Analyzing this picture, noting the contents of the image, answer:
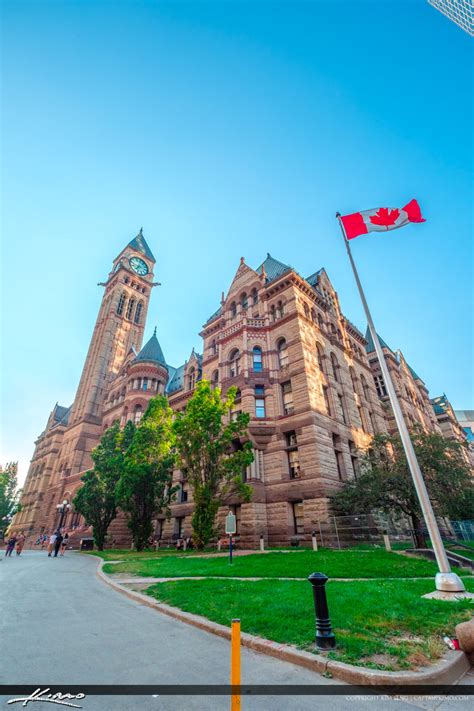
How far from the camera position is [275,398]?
89.2 ft

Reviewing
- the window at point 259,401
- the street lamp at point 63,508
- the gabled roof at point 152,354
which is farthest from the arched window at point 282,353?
the street lamp at point 63,508

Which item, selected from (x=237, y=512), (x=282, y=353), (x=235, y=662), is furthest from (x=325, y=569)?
(x=282, y=353)

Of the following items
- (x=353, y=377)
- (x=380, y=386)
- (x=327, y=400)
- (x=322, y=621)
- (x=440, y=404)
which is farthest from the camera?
(x=440, y=404)

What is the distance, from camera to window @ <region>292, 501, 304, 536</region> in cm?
2280

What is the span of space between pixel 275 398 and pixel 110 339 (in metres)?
Answer: 43.2

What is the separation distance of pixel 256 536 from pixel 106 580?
12.6 meters

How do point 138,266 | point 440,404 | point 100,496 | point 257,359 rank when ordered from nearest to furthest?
point 100,496, point 257,359, point 440,404, point 138,266

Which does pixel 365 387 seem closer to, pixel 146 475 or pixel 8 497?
pixel 146 475

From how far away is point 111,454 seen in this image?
3134 centimetres

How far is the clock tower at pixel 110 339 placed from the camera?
166 ft

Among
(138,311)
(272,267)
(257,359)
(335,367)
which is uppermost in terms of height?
(138,311)

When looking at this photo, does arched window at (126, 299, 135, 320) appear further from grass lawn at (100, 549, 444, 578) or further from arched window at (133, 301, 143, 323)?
grass lawn at (100, 549, 444, 578)

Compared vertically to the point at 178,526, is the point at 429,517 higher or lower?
lower

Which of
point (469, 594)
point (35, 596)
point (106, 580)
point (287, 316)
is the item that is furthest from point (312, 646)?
point (287, 316)
